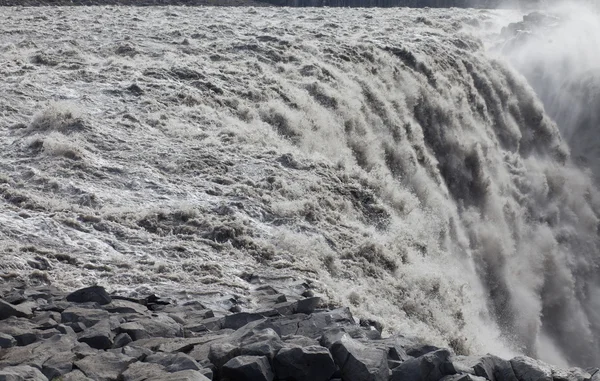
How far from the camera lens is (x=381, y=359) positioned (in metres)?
7.56

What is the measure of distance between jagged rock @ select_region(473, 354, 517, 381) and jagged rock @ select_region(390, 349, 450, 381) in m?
0.47

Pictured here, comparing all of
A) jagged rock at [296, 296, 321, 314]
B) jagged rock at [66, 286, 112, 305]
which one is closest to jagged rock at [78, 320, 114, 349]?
jagged rock at [66, 286, 112, 305]

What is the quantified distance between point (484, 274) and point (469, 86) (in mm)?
9226

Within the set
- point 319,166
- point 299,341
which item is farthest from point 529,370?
point 319,166

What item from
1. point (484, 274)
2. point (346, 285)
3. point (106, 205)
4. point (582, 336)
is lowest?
point (582, 336)

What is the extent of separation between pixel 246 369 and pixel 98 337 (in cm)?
177

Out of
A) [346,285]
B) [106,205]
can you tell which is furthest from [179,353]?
[106,205]

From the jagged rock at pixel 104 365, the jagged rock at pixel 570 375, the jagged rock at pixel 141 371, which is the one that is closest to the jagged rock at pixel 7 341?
the jagged rock at pixel 104 365

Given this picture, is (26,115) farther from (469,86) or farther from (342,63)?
(469,86)

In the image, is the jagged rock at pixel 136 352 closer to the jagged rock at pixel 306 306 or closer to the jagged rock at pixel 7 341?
the jagged rock at pixel 7 341

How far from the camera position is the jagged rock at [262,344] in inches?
294

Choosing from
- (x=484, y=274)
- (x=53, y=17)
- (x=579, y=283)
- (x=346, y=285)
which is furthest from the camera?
(x=53, y=17)

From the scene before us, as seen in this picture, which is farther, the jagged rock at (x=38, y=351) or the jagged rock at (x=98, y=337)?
the jagged rock at (x=98, y=337)

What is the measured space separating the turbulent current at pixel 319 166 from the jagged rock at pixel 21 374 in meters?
3.91
